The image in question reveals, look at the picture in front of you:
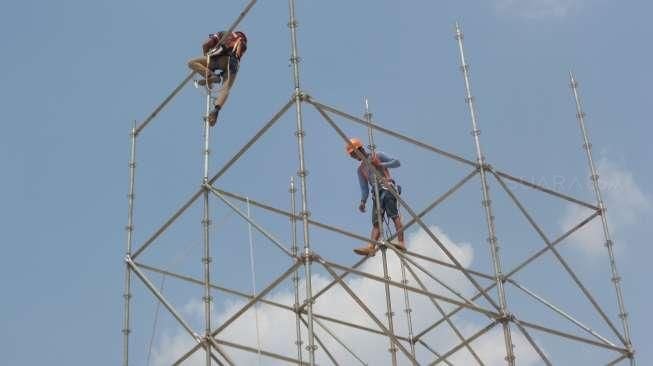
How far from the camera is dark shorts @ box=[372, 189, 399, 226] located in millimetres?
17828

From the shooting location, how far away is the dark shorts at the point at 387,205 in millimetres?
17828

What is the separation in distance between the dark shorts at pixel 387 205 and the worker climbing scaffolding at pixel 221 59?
249 centimetres

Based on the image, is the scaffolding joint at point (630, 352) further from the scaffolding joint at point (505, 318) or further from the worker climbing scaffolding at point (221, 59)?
the worker climbing scaffolding at point (221, 59)

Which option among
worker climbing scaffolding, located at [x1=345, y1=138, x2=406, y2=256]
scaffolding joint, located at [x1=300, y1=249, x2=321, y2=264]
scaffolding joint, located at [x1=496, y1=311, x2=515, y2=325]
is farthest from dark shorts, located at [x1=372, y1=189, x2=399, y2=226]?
scaffolding joint, located at [x1=300, y1=249, x2=321, y2=264]

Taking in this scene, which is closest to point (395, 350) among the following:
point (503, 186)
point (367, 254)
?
point (367, 254)

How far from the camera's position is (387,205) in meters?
17.9

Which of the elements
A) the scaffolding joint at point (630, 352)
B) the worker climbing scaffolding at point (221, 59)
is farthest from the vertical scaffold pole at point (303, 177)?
the scaffolding joint at point (630, 352)

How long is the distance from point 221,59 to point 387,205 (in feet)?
9.60

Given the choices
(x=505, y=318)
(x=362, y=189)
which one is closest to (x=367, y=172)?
(x=362, y=189)

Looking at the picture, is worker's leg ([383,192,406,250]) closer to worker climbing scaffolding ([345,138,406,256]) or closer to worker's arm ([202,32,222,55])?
worker climbing scaffolding ([345,138,406,256])

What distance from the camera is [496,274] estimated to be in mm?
16484

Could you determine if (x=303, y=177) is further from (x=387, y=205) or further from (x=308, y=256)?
(x=387, y=205)

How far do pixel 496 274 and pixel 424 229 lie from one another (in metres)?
1.14

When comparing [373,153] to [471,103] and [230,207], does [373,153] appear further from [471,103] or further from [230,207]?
[230,207]
